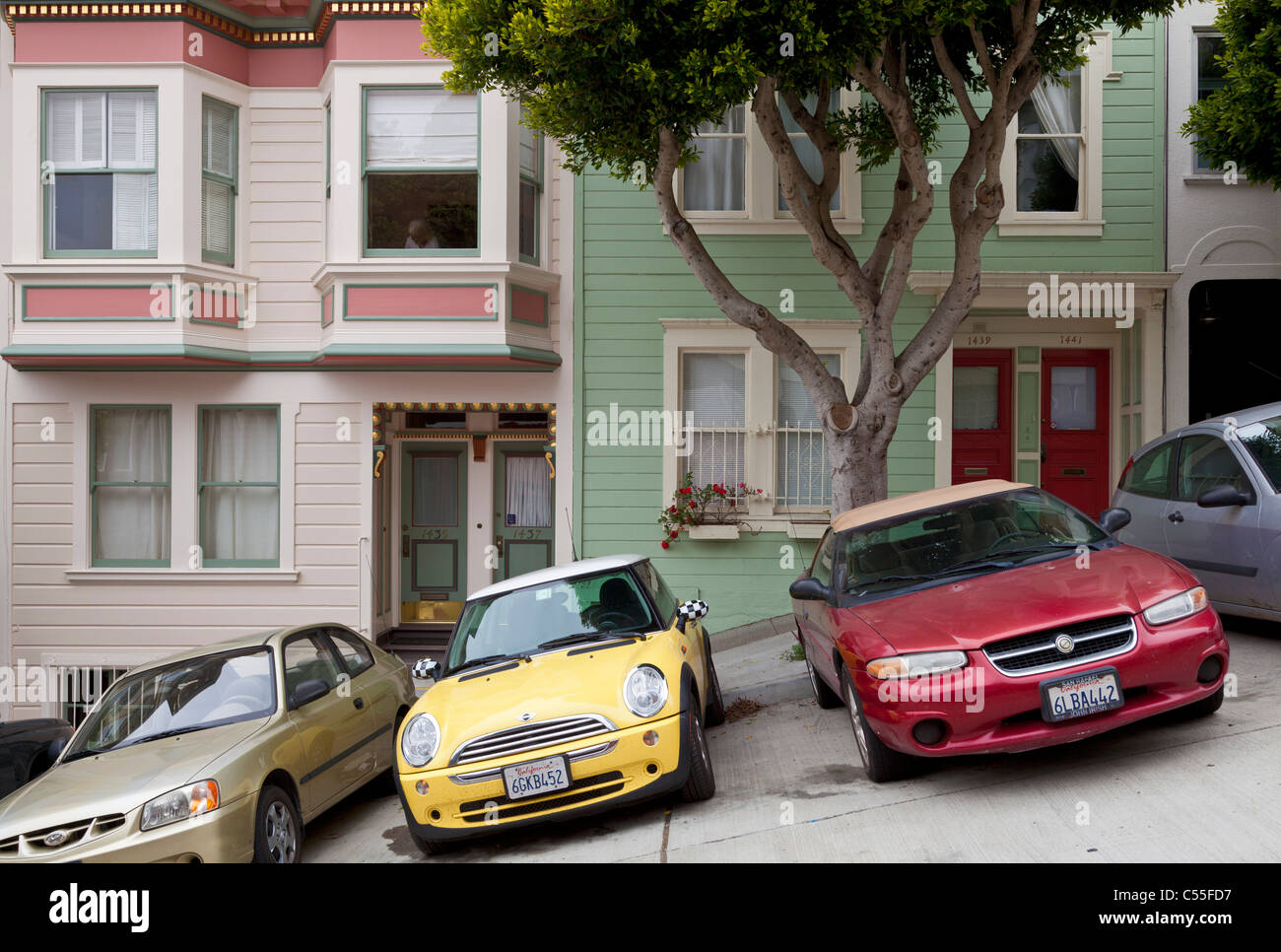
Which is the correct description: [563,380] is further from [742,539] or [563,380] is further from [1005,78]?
[1005,78]

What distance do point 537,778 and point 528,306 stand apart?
7183mm

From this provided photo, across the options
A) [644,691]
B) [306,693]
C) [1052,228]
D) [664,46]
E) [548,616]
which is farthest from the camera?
[1052,228]

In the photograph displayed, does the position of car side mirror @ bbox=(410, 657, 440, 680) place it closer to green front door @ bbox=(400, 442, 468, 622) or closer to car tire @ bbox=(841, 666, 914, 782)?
car tire @ bbox=(841, 666, 914, 782)

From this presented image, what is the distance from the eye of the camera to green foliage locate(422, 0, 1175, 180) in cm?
740

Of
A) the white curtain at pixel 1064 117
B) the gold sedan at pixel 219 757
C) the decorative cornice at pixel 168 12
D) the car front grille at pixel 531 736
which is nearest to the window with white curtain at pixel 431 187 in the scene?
the decorative cornice at pixel 168 12

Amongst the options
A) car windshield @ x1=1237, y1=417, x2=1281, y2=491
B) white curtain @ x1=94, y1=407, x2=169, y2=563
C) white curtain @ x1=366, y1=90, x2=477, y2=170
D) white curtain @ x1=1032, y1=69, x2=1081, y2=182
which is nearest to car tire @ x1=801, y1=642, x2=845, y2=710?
car windshield @ x1=1237, y1=417, x2=1281, y2=491

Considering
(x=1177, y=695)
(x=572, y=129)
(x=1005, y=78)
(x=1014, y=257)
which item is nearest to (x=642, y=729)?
(x=1177, y=695)

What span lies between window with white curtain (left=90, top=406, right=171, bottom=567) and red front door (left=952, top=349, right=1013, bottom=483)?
9.60 metres

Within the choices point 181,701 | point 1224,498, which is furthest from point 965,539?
point 181,701

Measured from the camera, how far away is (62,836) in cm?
497

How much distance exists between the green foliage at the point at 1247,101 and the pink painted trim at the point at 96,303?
36.3 feet

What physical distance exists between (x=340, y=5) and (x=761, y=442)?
6910 mm

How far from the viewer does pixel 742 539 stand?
1173 cm

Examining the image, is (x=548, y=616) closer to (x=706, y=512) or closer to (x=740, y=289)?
(x=706, y=512)
